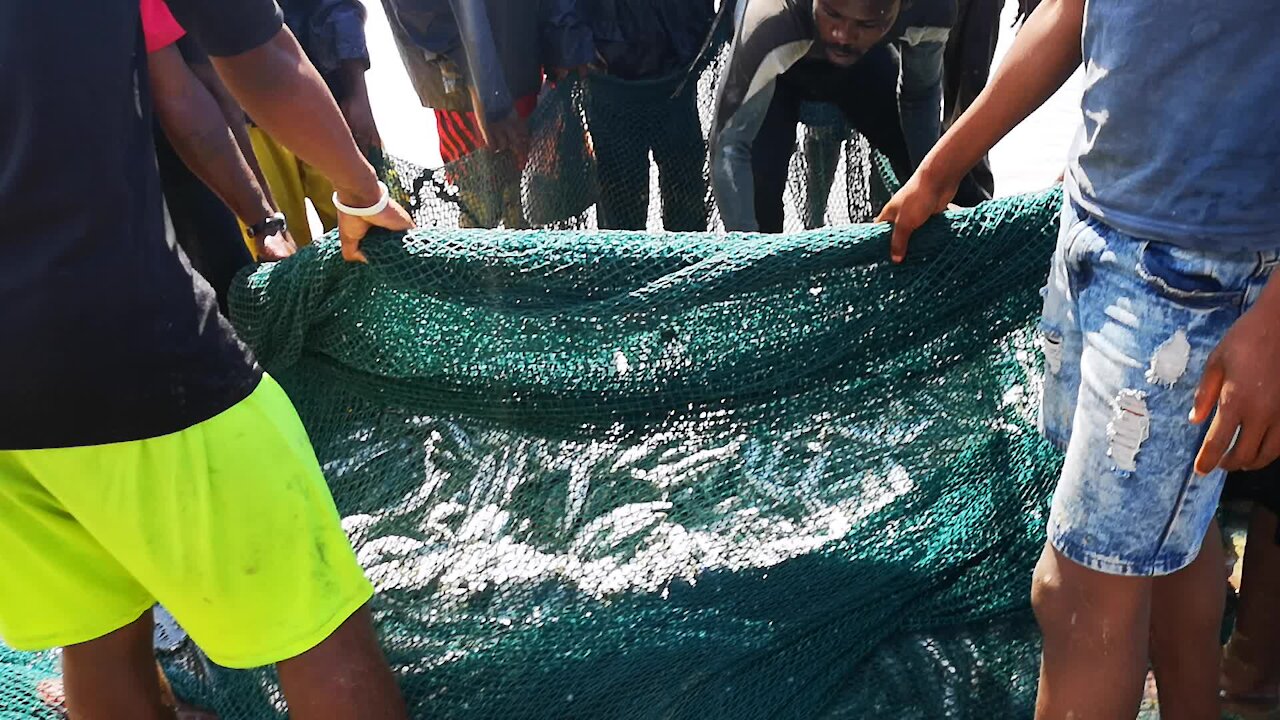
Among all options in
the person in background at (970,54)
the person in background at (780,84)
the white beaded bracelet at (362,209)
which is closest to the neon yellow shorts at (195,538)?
the white beaded bracelet at (362,209)

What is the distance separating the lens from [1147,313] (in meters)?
1.39

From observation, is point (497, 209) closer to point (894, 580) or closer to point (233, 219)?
point (233, 219)

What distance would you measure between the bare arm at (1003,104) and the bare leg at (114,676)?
1.60 metres

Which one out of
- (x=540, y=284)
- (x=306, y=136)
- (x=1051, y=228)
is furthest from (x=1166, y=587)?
(x=306, y=136)

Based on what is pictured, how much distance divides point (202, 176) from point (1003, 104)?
1.96 m

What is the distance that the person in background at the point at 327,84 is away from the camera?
12.7 ft

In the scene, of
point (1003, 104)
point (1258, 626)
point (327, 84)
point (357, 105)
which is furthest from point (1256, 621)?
point (327, 84)

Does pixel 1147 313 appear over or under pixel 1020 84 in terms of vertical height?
under

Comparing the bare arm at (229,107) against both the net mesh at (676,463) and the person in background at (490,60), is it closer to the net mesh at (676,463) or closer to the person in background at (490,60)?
the person in background at (490,60)

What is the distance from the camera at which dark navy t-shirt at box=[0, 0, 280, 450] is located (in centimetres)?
136

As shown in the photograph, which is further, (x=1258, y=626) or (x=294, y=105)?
(x=1258, y=626)

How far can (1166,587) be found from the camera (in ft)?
5.65

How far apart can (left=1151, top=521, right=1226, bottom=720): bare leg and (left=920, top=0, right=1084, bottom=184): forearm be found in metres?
0.75

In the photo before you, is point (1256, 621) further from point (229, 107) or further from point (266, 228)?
point (229, 107)
